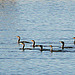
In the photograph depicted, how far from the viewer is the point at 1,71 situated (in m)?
33.7

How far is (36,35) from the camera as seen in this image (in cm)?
4847

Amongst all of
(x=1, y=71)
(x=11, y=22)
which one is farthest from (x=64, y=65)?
(x=11, y=22)

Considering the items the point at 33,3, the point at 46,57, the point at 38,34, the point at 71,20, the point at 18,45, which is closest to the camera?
the point at 46,57

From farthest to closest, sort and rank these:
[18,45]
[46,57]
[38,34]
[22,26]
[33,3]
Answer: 1. [33,3]
2. [22,26]
3. [38,34]
4. [18,45]
5. [46,57]

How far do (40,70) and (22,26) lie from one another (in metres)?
21.4

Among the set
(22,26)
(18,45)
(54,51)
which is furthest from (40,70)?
(22,26)

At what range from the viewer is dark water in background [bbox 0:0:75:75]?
34656 mm

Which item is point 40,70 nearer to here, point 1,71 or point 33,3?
point 1,71

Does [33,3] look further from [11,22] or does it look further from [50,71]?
[50,71]

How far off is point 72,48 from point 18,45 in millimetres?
5113

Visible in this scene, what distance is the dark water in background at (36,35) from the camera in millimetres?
34656

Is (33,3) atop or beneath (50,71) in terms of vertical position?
atop

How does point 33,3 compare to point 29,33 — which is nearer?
point 29,33

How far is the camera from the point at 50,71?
33.5 meters
